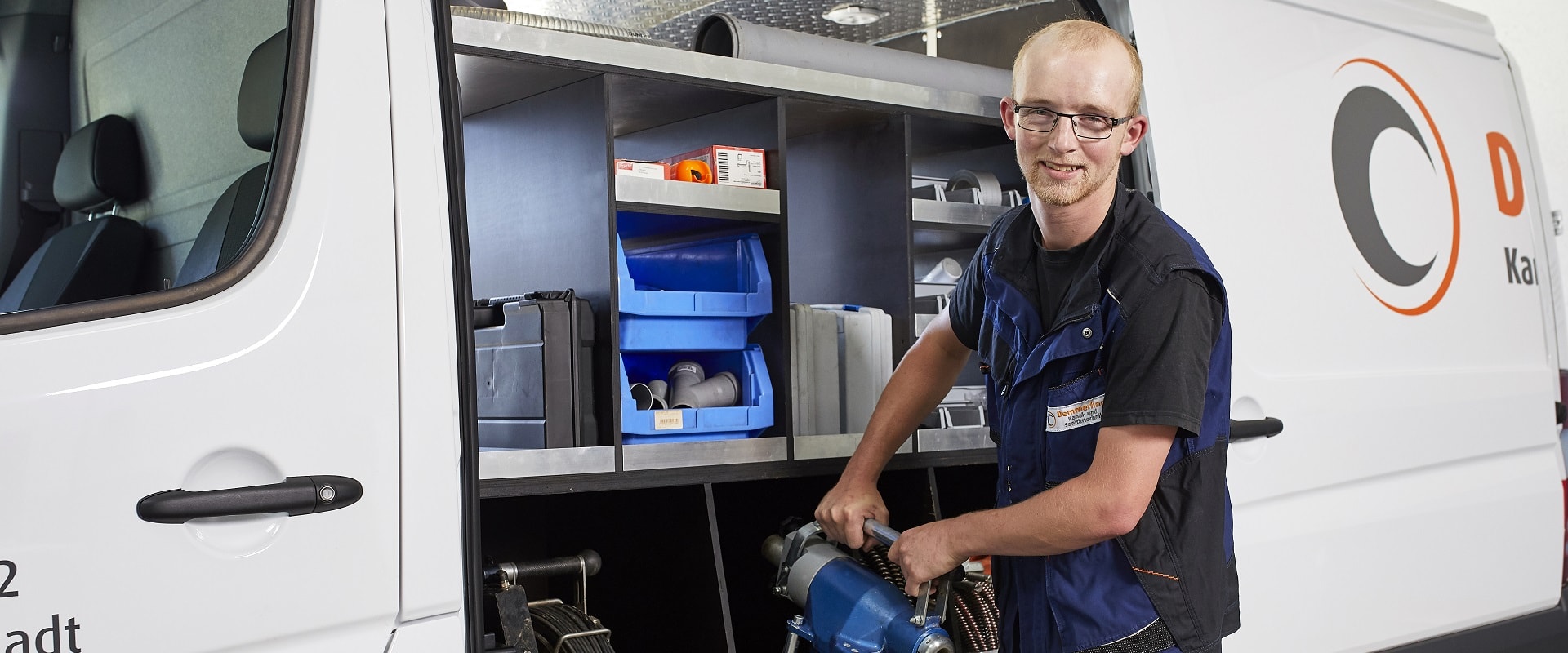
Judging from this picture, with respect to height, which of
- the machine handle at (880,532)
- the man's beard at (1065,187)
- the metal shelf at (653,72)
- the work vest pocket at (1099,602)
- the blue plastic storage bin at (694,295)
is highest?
the metal shelf at (653,72)

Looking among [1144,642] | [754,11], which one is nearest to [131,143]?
[1144,642]

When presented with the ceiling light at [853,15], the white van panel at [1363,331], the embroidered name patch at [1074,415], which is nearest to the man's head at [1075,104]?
the embroidered name patch at [1074,415]

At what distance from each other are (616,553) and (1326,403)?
140cm

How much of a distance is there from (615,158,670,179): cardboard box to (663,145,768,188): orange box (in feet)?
0.29

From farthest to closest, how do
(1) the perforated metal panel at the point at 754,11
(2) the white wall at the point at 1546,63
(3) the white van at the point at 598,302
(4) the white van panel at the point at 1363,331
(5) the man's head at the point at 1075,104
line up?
1. (2) the white wall at the point at 1546,63
2. (1) the perforated metal panel at the point at 754,11
3. (4) the white van panel at the point at 1363,331
4. (5) the man's head at the point at 1075,104
5. (3) the white van at the point at 598,302

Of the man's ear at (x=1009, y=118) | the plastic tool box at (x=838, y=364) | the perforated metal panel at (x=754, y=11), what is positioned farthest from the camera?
the perforated metal panel at (x=754, y=11)

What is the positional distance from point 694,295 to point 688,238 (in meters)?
0.27

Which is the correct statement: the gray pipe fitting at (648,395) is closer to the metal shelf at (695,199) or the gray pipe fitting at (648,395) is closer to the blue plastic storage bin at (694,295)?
the blue plastic storage bin at (694,295)

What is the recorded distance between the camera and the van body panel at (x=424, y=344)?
1397 millimetres

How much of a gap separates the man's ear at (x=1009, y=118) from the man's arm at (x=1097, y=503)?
0.50 meters

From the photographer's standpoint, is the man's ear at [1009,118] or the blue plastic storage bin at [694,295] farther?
the blue plastic storage bin at [694,295]

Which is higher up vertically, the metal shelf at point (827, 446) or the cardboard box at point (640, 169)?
the cardboard box at point (640, 169)

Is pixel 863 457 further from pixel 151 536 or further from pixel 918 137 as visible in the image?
pixel 151 536

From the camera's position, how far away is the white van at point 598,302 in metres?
1.25
